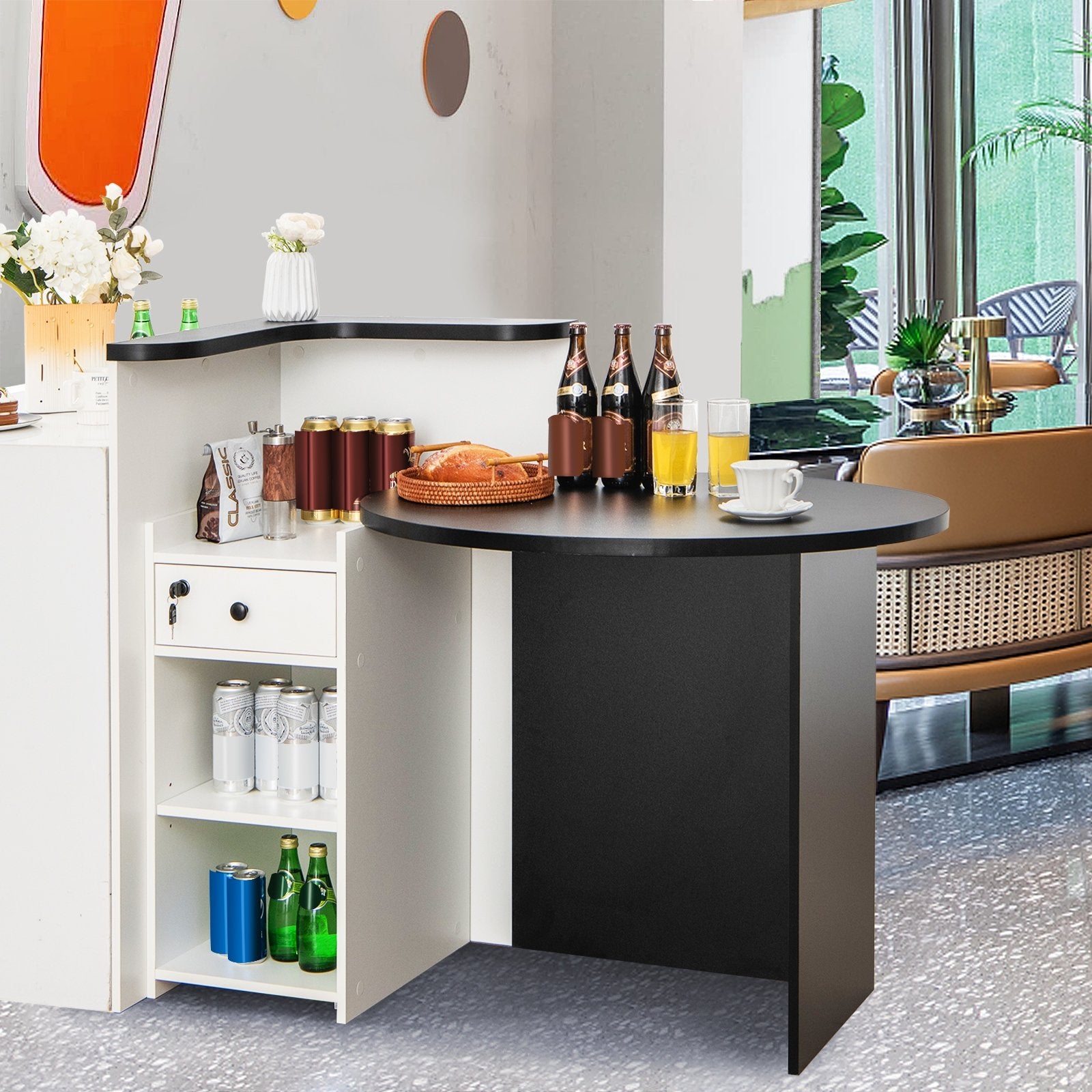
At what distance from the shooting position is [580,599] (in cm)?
280

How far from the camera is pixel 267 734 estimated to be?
266 cm

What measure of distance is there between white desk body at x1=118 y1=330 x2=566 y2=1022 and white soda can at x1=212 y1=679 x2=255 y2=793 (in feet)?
0.23

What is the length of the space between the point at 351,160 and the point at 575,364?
7.49ft

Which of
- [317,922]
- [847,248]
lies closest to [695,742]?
[317,922]

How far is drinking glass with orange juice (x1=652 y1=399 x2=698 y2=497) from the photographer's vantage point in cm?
254

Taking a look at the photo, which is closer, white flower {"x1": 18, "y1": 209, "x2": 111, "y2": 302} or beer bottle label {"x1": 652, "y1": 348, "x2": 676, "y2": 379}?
beer bottle label {"x1": 652, "y1": 348, "x2": 676, "y2": 379}

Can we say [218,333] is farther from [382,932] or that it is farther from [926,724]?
[926,724]

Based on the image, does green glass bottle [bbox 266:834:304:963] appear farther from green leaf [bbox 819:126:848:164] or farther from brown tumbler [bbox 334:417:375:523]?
green leaf [bbox 819:126:848:164]

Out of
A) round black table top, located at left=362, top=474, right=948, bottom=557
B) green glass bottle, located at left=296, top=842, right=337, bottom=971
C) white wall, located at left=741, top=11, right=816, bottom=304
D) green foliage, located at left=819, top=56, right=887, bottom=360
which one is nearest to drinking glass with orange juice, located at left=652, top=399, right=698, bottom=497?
round black table top, located at left=362, top=474, right=948, bottom=557

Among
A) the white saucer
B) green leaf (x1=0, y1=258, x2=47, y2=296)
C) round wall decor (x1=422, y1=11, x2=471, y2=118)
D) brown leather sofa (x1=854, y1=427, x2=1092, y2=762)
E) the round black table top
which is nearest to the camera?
the round black table top

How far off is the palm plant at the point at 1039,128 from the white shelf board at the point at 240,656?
7.46 metres

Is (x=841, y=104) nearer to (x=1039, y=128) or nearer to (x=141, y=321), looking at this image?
(x=1039, y=128)

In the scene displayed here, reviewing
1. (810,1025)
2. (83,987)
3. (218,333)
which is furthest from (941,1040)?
(218,333)

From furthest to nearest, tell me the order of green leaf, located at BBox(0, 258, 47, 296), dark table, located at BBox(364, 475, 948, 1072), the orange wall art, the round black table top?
the orange wall art < green leaf, located at BBox(0, 258, 47, 296) < dark table, located at BBox(364, 475, 948, 1072) < the round black table top
